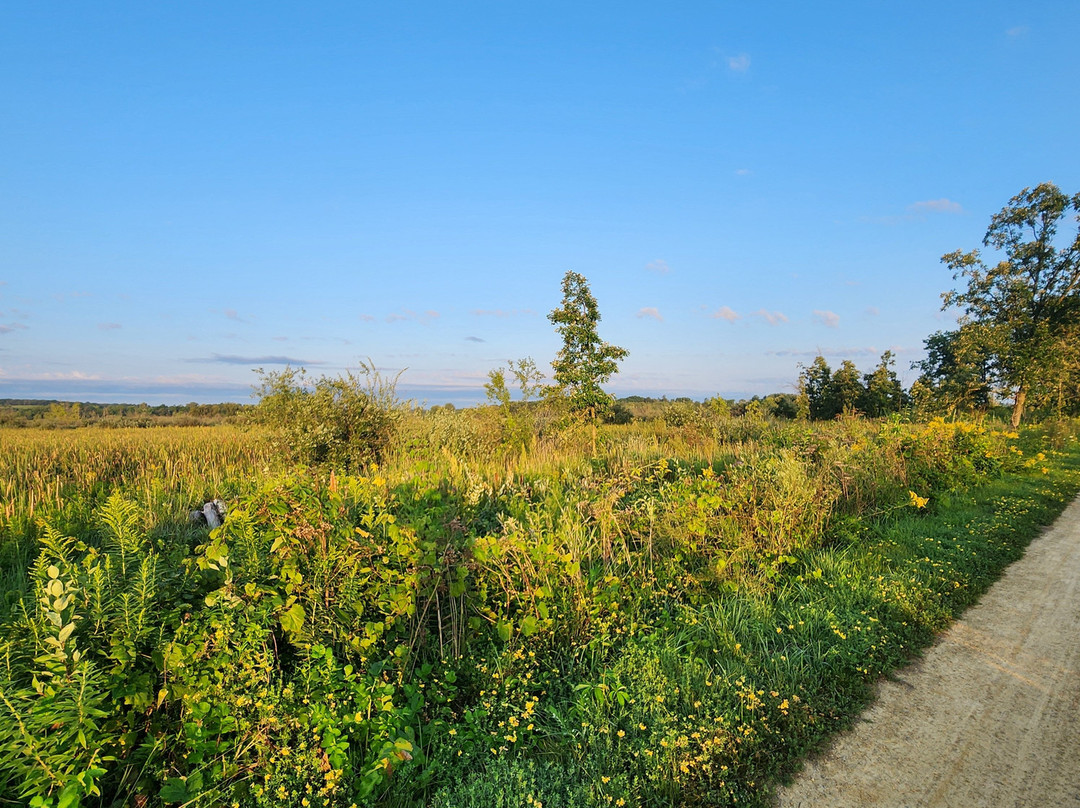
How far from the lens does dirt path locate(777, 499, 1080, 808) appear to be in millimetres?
2752

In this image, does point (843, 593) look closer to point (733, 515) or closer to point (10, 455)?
point (733, 515)

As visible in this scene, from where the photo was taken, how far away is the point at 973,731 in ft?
10.6

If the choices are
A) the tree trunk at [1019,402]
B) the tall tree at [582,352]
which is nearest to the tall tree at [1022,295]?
the tree trunk at [1019,402]

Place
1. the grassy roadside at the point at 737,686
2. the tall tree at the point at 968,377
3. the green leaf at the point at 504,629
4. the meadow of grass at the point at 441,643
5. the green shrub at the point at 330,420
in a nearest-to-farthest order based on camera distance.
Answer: the meadow of grass at the point at 441,643 < the grassy roadside at the point at 737,686 < the green leaf at the point at 504,629 < the green shrub at the point at 330,420 < the tall tree at the point at 968,377

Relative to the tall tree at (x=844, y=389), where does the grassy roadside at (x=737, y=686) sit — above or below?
below

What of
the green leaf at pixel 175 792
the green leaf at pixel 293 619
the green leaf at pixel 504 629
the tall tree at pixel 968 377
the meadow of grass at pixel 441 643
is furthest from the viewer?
the tall tree at pixel 968 377

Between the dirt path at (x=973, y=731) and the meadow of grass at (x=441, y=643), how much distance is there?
0.62 feet

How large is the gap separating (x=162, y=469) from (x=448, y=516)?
770 centimetres

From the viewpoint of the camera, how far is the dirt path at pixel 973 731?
2752mm

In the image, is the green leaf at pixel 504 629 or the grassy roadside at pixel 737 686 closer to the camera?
the grassy roadside at pixel 737 686

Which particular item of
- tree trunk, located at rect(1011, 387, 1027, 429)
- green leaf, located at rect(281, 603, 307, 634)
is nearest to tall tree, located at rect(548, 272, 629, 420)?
green leaf, located at rect(281, 603, 307, 634)

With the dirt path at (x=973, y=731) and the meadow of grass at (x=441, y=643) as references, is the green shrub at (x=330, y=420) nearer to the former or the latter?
the meadow of grass at (x=441, y=643)

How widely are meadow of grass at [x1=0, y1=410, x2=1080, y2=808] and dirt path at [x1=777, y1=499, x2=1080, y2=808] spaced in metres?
0.19

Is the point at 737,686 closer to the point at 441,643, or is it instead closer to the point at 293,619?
the point at 441,643
